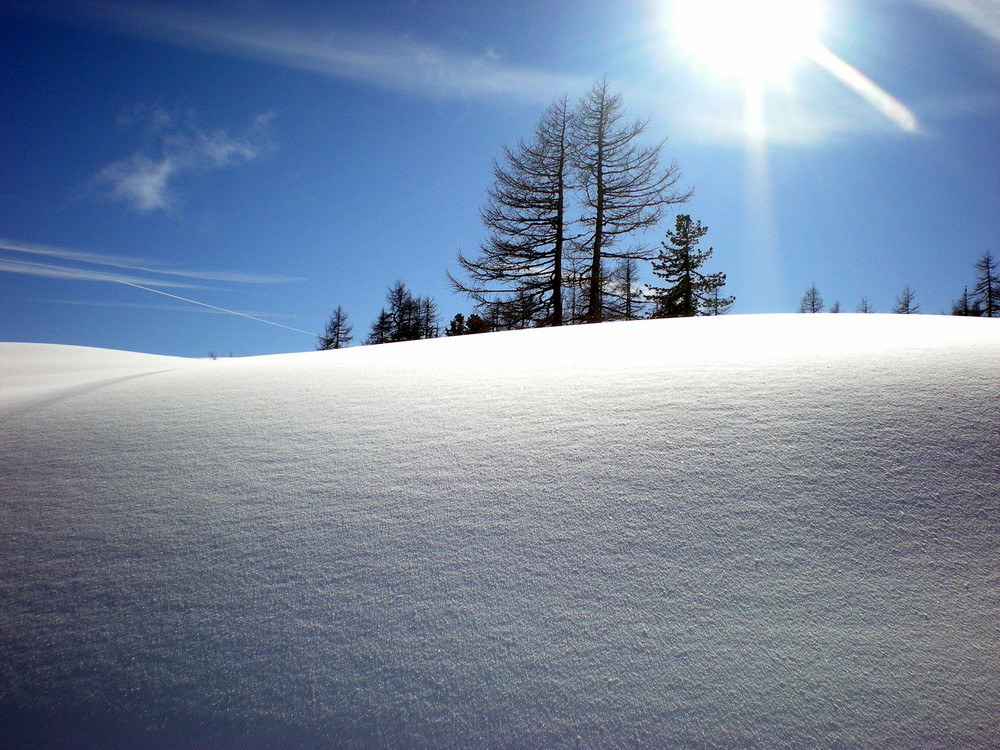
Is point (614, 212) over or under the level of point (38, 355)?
over

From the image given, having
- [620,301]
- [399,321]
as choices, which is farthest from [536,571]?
[399,321]

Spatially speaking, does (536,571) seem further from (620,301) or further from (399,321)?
(399,321)

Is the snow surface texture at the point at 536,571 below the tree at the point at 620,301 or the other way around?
below

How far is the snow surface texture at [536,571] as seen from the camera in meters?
0.95

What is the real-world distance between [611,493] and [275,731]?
3.08 ft

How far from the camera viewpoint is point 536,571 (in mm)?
1199

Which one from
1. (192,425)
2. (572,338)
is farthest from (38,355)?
(572,338)

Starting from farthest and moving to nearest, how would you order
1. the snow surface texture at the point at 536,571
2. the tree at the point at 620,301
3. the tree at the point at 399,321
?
the tree at the point at 399,321 → the tree at the point at 620,301 → the snow surface texture at the point at 536,571

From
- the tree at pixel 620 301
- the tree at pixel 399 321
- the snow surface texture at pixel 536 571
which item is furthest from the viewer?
the tree at pixel 399 321

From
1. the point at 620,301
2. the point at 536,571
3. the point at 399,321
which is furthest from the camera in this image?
the point at 399,321

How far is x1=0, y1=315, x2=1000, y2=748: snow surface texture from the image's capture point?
3.13ft

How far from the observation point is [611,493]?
1.41 meters

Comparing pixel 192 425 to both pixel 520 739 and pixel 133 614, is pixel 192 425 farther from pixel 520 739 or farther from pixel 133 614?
pixel 520 739

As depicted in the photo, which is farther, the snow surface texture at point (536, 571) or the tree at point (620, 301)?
the tree at point (620, 301)
